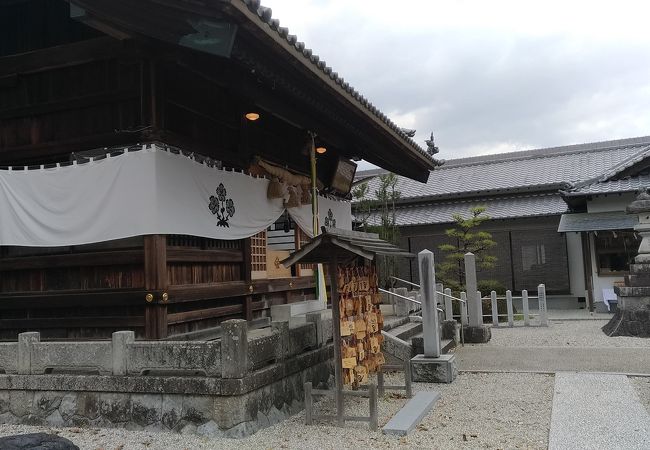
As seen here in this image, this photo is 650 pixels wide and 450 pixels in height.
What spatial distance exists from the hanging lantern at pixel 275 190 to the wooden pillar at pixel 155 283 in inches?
113

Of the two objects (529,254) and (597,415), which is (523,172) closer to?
(529,254)

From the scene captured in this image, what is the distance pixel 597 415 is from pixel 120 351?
215 inches

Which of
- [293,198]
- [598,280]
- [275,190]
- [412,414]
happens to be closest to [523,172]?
[598,280]

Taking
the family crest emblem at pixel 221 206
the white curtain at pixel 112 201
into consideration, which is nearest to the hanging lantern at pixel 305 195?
the family crest emblem at pixel 221 206

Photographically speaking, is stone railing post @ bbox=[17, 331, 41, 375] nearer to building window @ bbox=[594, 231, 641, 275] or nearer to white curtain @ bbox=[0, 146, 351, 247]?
white curtain @ bbox=[0, 146, 351, 247]

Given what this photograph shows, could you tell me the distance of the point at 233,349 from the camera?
5586mm

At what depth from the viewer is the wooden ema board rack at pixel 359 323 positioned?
6.41m

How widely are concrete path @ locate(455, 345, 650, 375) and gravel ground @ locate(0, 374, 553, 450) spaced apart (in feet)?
7.39

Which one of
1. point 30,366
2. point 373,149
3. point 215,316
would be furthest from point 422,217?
point 30,366

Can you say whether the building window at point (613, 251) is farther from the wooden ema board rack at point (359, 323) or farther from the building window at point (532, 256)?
the wooden ema board rack at point (359, 323)

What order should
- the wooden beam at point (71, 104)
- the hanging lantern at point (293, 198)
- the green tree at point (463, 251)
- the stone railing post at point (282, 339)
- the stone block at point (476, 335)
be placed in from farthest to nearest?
the green tree at point (463, 251)
the stone block at point (476, 335)
the hanging lantern at point (293, 198)
the wooden beam at point (71, 104)
the stone railing post at point (282, 339)

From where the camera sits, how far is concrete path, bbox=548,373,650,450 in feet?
17.4

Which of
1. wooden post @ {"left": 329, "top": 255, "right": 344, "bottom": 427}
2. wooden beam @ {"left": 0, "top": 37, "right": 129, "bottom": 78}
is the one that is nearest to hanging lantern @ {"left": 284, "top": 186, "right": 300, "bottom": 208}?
wooden post @ {"left": 329, "top": 255, "right": 344, "bottom": 427}

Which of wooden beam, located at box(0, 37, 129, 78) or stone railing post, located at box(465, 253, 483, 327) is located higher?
wooden beam, located at box(0, 37, 129, 78)
